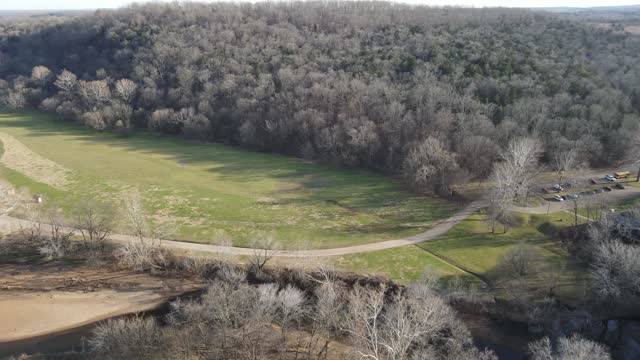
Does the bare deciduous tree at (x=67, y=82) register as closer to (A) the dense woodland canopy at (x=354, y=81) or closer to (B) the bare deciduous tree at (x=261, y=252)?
(A) the dense woodland canopy at (x=354, y=81)

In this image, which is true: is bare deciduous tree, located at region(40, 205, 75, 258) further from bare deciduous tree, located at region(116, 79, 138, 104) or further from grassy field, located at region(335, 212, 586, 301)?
bare deciduous tree, located at region(116, 79, 138, 104)

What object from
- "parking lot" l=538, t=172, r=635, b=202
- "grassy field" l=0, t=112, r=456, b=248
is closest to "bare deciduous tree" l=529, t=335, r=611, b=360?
"grassy field" l=0, t=112, r=456, b=248

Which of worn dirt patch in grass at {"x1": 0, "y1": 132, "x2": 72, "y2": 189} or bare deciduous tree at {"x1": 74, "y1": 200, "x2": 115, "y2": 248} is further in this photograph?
worn dirt patch in grass at {"x1": 0, "y1": 132, "x2": 72, "y2": 189}

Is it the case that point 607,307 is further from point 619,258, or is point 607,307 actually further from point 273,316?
point 273,316

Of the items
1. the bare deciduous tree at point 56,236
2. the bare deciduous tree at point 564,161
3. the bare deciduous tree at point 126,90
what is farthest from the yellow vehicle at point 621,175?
the bare deciduous tree at point 126,90

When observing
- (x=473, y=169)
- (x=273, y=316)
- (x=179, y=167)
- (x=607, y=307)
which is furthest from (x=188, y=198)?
(x=607, y=307)

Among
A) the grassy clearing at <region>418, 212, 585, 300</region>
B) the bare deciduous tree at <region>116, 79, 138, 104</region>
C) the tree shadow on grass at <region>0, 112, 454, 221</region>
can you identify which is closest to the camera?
the grassy clearing at <region>418, 212, 585, 300</region>
